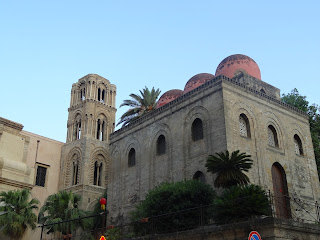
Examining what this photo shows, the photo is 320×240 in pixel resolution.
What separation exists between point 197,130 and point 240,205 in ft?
23.5

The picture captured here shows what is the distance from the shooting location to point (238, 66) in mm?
22359

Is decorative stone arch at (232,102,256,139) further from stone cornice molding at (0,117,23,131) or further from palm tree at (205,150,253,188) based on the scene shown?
stone cornice molding at (0,117,23,131)

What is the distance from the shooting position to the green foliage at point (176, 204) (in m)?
15.5

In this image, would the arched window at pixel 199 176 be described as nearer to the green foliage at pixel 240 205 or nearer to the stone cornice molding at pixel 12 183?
the green foliage at pixel 240 205

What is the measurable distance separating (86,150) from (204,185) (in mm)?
17360

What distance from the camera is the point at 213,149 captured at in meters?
17.8

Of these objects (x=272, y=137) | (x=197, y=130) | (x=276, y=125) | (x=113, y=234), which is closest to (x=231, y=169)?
(x=197, y=130)

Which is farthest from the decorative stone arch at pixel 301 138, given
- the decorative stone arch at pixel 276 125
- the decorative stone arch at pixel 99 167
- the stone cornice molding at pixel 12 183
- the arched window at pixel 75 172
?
the arched window at pixel 75 172

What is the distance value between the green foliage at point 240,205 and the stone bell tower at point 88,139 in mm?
18770

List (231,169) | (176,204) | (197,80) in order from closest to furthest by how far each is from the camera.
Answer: (231,169) < (176,204) < (197,80)

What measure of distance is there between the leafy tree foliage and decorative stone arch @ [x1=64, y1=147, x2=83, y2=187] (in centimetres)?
1731

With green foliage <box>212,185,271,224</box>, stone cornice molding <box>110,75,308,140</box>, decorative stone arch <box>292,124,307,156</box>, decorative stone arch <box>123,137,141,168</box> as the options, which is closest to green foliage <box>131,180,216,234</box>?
green foliage <box>212,185,271,224</box>

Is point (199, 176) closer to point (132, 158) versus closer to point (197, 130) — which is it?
point (197, 130)

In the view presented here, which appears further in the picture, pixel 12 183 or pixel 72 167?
pixel 72 167
